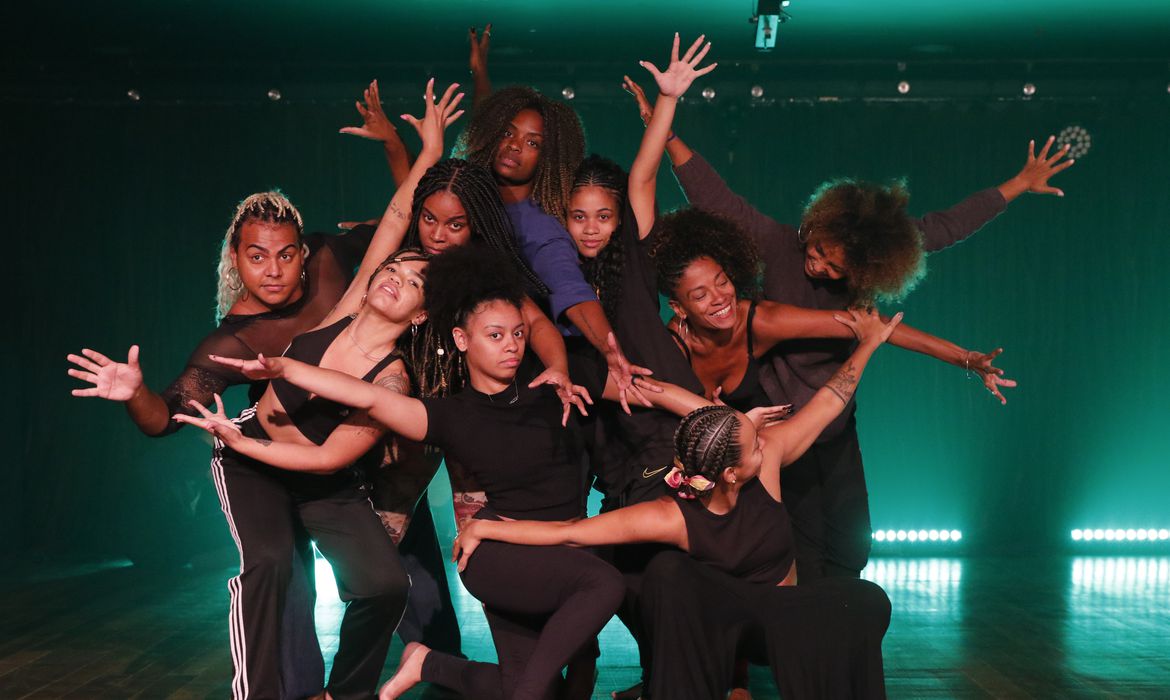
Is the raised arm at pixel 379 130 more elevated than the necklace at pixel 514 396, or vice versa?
the raised arm at pixel 379 130

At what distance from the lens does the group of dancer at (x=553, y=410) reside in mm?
3076

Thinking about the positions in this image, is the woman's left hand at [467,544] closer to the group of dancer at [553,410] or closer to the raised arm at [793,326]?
the group of dancer at [553,410]

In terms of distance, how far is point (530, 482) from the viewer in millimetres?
3352

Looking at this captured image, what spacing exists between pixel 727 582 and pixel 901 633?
6.43 ft

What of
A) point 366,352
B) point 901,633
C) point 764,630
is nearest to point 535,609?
point 764,630

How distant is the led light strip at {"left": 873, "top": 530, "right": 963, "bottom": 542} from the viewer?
729 centimetres

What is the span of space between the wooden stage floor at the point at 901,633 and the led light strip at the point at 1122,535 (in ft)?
1.80

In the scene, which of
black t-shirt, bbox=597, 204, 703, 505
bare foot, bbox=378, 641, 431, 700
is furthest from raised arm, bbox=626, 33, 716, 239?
bare foot, bbox=378, 641, 431, 700

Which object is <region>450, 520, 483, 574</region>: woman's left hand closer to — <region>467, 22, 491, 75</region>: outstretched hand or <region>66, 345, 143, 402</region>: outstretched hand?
<region>66, 345, 143, 402</region>: outstretched hand

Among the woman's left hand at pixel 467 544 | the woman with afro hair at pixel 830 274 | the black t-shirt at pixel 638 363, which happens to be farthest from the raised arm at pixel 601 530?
the woman with afro hair at pixel 830 274

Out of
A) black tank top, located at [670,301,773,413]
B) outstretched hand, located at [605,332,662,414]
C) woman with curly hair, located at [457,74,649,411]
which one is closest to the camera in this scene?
outstretched hand, located at [605,332,662,414]

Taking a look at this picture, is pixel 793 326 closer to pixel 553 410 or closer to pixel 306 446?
pixel 553 410

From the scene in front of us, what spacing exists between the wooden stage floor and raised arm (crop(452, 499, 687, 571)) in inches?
37.7

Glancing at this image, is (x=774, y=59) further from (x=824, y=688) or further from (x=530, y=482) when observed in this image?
(x=824, y=688)
